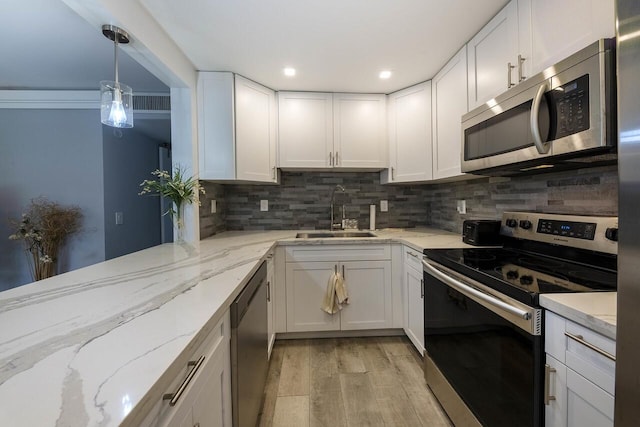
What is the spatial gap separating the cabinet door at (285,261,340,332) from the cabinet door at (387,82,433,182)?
3.38 ft

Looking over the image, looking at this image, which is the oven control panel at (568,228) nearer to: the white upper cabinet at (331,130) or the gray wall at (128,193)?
the white upper cabinet at (331,130)

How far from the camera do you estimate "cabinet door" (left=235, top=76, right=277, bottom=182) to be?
7.48ft

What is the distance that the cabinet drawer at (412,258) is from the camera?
1976 mm

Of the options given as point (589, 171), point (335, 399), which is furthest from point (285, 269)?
point (589, 171)

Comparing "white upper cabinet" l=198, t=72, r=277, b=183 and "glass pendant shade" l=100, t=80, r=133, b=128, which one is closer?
"glass pendant shade" l=100, t=80, r=133, b=128

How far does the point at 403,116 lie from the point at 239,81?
1.42m

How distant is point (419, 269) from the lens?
6.50 ft

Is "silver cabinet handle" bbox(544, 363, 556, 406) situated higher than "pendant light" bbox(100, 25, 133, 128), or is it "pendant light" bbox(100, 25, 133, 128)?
"pendant light" bbox(100, 25, 133, 128)

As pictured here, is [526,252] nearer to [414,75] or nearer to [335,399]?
[335,399]

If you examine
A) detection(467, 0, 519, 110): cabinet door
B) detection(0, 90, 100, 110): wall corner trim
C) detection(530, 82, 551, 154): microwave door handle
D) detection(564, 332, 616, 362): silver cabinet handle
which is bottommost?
detection(564, 332, 616, 362): silver cabinet handle

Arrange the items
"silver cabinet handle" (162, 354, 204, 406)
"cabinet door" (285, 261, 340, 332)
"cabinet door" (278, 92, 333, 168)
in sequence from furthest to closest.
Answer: "cabinet door" (278, 92, 333, 168) < "cabinet door" (285, 261, 340, 332) < "silver cabinet handle" (162, 354, 204, 406)

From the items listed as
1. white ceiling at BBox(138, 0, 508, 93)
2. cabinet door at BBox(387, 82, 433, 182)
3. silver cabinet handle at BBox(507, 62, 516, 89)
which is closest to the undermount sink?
cabinet door at BBox(387, 82, 433, 182)

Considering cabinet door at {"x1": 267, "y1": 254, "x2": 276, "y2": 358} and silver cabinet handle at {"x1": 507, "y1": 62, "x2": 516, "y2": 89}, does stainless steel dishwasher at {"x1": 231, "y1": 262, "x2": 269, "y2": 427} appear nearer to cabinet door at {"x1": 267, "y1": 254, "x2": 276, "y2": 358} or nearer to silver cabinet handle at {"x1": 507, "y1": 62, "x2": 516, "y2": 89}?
cabinet door at {"x1": 267, "y1": 254, "x2": 276, "y2": 358}

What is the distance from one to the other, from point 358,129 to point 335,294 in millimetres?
1480
